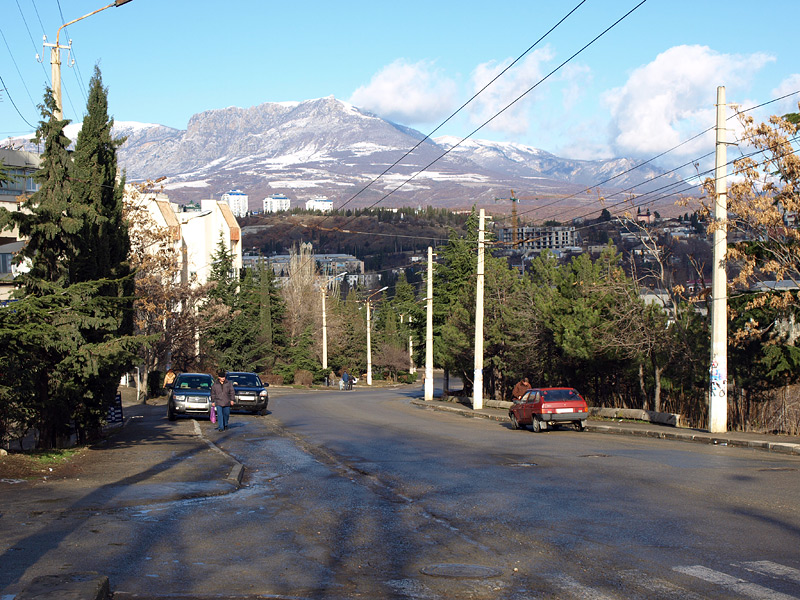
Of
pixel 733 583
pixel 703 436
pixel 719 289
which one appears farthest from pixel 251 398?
pixel 733 583

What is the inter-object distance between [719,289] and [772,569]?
55.6ft

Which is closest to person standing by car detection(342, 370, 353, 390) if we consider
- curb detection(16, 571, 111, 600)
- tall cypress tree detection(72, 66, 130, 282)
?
tall cypress tree detection(72, 66, 130, 282)

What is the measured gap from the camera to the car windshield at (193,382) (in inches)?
1265

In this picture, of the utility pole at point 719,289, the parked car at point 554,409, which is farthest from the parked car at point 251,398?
the utility pole at point 719,289

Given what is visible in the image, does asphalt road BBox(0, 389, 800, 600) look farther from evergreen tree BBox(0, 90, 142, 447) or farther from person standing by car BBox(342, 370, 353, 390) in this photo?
person standing by car BBox(342, 370, 353, 390)

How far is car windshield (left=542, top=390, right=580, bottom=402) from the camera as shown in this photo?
85.2 feet

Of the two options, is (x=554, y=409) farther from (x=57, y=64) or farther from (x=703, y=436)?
(x=57, y=64)

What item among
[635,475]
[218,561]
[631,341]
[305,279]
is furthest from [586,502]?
[305,279]

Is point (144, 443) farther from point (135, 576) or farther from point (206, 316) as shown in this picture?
point (206, 316)

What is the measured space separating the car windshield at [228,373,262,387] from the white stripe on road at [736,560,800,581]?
2894 centimetres

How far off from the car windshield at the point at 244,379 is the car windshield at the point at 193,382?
1802 mm

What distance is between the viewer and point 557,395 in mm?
26156

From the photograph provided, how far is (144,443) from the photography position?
838 inches

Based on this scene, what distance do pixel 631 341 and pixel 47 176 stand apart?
18779mm
